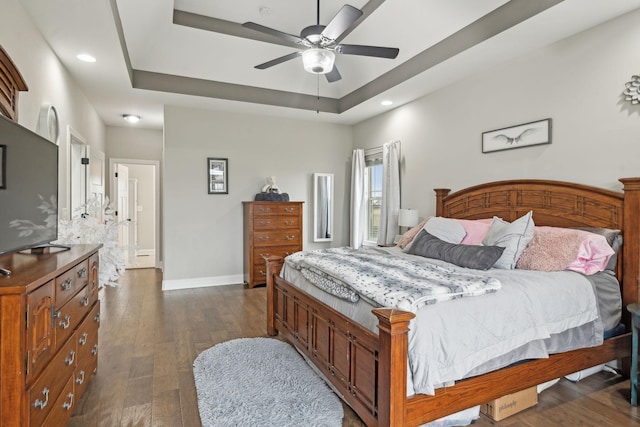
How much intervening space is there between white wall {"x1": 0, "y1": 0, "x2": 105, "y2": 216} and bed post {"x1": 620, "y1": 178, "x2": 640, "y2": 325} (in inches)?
173

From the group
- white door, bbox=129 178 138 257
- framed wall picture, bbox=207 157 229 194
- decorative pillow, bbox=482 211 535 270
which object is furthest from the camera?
white door, bbox=129 178 138 257

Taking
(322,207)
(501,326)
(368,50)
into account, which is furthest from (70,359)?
(322,207)

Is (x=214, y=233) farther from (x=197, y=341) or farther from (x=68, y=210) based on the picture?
(x=197, y=341)

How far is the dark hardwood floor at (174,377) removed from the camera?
2.10m

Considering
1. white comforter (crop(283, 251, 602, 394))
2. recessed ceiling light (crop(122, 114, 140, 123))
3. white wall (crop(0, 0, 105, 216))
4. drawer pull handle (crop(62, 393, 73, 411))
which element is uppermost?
recessed ceiling light (crop(122, 114, 140, 123))

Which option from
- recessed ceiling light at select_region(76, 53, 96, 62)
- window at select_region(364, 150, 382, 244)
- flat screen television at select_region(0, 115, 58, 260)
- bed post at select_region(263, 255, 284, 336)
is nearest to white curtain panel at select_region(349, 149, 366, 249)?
window at select_region(364, 150, 382, 244)

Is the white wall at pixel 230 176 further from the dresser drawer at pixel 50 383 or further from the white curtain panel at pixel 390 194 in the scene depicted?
the dresser drawer at pixel 50 383

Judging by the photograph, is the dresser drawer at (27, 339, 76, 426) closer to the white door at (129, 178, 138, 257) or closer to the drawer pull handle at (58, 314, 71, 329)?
the drawer pull handle at (58, 314, 71, 329)

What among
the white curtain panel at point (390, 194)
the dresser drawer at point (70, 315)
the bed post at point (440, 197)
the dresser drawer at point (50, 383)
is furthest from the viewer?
the white curtain panel at point (390, 194)

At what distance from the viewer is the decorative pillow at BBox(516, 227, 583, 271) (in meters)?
2.55

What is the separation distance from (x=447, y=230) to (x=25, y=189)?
3.19m

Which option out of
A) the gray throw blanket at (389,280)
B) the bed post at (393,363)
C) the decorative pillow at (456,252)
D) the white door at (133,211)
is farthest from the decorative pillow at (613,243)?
the white door at (133,211)

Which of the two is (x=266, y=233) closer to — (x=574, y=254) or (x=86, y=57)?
(x=86, y=57)

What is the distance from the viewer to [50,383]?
5.29ft
